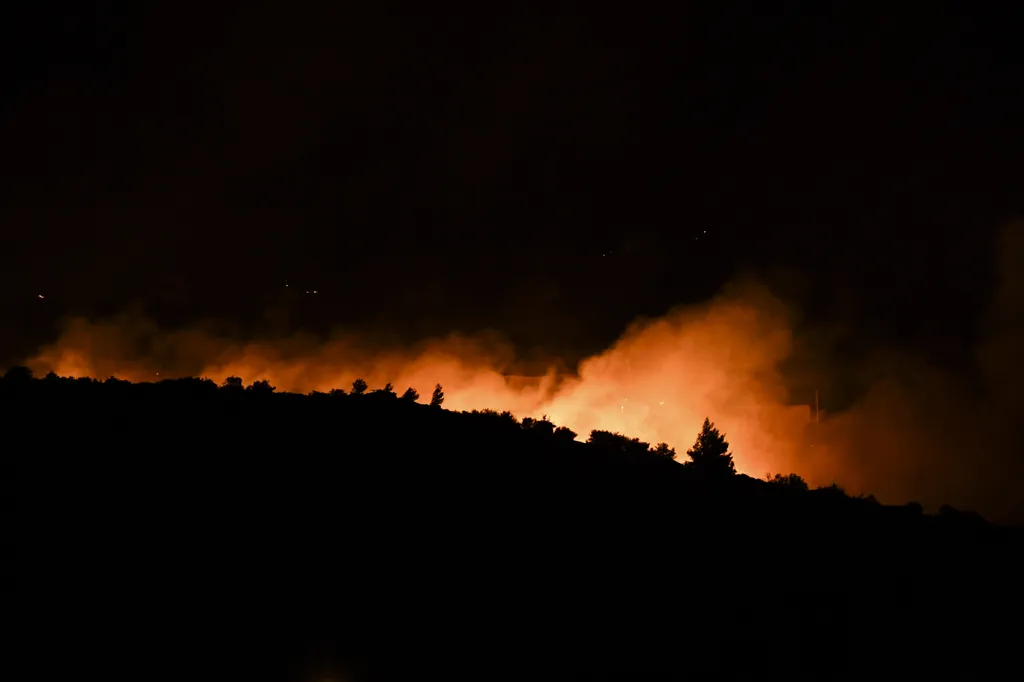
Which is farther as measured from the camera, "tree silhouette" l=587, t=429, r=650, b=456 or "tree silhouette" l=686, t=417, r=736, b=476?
"tree silhouette" l=686, t=417, r=736, b=476

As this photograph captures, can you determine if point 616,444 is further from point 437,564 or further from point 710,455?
point 437,564

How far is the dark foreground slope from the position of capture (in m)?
6.92

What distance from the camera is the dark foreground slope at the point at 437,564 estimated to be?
6.92 meters

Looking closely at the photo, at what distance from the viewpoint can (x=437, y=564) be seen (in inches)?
331

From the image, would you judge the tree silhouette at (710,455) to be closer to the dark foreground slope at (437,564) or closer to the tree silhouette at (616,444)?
the tree silhouette at (616,444)

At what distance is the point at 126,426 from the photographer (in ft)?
37.6

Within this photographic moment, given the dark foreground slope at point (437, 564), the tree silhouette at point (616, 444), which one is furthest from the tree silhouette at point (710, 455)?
the dark foreground slope at point (437, 564)

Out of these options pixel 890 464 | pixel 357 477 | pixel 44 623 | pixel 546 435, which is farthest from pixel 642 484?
pixel 890 464

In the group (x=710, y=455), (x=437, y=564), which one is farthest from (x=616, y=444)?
(x=437, y=564)

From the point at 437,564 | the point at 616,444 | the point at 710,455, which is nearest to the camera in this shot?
the point at 437,564

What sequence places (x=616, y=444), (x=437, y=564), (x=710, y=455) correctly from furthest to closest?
(x=710, y=455) → (x=616, y=444) → (x=437, y=564)

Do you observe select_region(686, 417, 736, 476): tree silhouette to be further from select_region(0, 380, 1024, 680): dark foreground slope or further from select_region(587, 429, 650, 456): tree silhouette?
select_region(0, 380, 1024, 680): dark foreground slope

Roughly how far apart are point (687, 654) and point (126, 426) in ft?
32.8

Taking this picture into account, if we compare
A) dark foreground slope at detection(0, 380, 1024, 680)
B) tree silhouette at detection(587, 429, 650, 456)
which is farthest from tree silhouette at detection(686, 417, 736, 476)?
dark foreground slope at detection(0, 380, 1024, 680)
